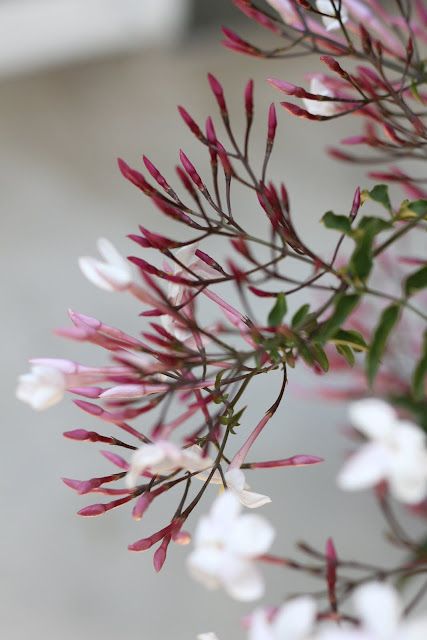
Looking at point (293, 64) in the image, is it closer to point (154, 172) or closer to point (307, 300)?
point (307, 300)

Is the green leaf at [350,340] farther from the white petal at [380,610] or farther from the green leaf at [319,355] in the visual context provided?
the white petal at [380,610]

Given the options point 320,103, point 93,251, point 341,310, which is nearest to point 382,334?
point 341,310

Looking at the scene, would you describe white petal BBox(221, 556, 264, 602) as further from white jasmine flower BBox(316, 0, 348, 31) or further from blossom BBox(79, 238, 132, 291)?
white jasmine flower BBox(316, 0, 348, 31)

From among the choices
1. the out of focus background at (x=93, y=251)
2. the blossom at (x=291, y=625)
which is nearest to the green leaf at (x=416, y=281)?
the blossom at (x=291, y=625)

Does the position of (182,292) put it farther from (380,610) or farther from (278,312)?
(380,610)

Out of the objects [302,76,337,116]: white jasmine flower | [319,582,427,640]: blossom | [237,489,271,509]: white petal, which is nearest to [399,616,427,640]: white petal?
[319,582,427,640]: blossom

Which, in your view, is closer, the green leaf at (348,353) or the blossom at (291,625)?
the blossom at (291,625)
